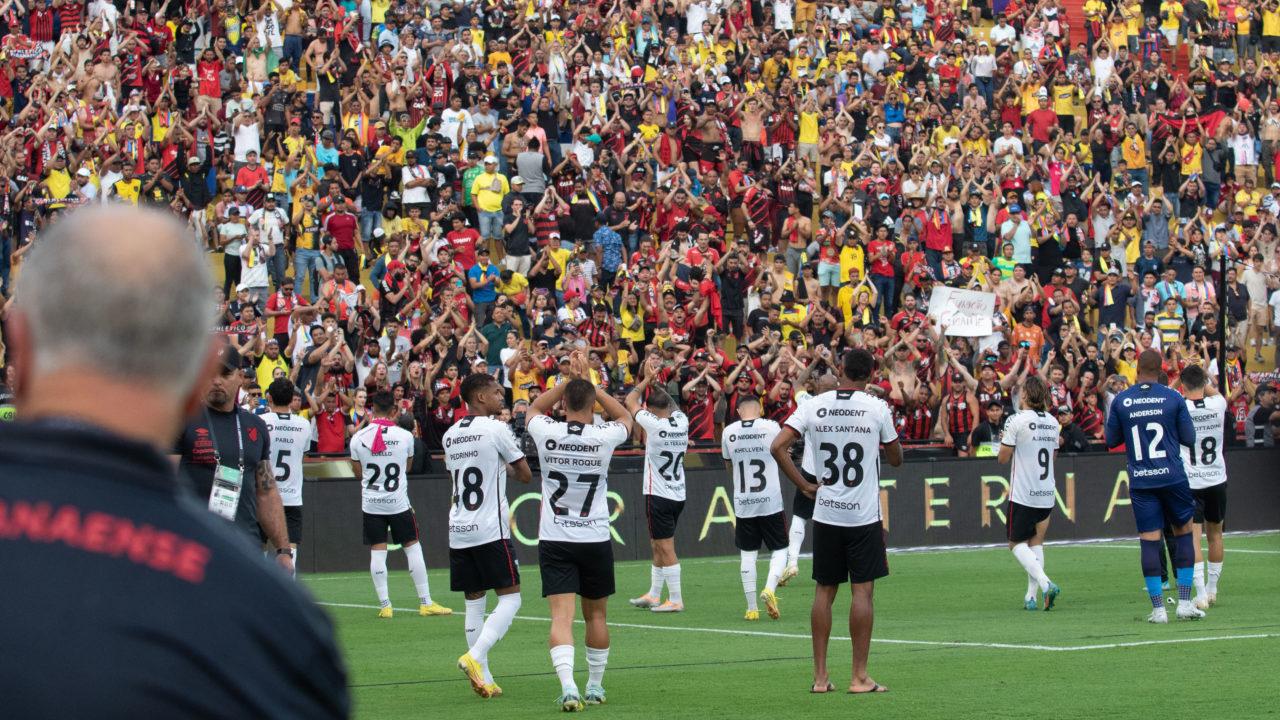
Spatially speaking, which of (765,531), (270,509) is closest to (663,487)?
(765,531)

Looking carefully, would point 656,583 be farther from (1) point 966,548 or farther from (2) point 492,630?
(1) point 966,548

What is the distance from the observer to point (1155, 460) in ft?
52.5

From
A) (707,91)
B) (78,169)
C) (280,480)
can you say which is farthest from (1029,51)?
(280,480)

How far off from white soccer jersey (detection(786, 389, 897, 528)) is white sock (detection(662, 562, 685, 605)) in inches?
235

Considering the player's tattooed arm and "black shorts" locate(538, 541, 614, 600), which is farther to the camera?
"black shorts" locate(538, 541, 614, 600)

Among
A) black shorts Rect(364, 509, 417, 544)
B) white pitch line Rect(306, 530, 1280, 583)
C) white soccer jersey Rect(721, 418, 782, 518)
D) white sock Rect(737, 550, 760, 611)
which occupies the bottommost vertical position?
white pitch line Rect(306, 530, 1280, 583)

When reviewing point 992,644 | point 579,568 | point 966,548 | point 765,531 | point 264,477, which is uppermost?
point 264,477

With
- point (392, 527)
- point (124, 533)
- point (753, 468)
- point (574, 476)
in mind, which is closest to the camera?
point (124, 533)

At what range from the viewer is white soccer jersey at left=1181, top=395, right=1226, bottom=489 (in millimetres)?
18062

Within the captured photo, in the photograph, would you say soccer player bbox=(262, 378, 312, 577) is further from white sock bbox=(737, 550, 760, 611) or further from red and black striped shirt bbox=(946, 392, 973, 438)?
red and black striped shirt bbox=(946, 392, 973, 438)

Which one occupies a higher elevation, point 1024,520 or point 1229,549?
point 1024,520

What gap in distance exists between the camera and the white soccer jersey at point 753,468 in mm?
18641

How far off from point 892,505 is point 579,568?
14950 millimetres

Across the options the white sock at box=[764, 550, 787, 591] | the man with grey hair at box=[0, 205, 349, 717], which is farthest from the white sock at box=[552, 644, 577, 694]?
the man with grey hair at box=[0, 205, 349, 717]
